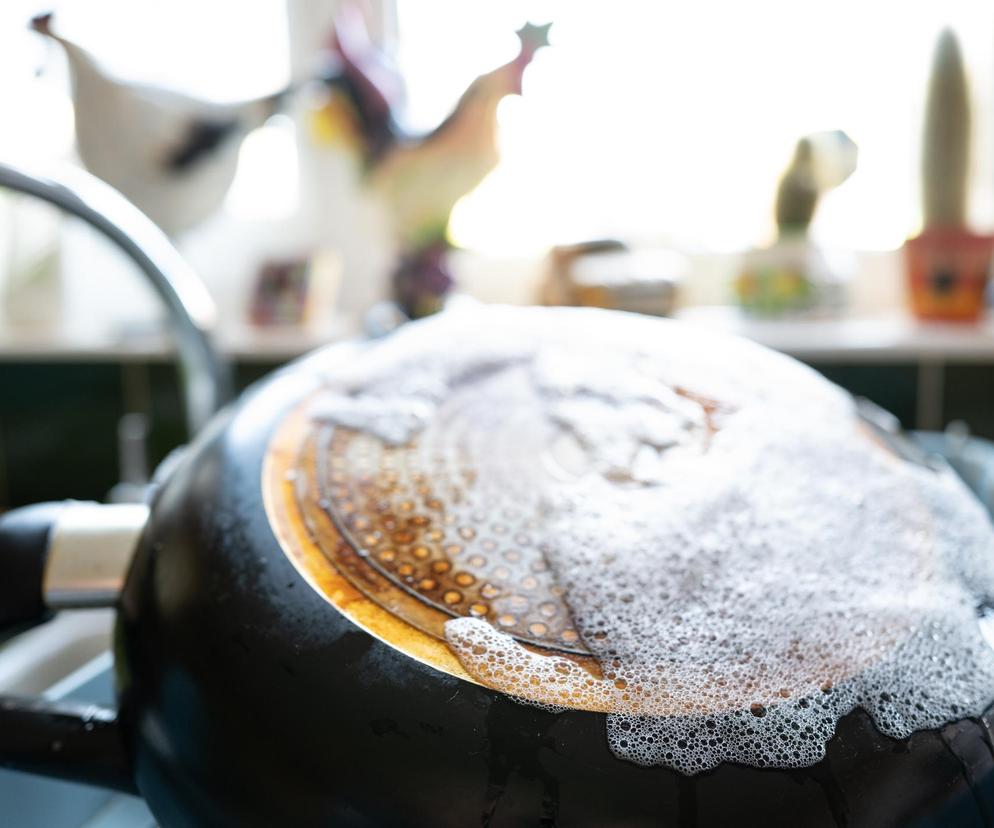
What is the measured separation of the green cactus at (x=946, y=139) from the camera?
1.11 meters

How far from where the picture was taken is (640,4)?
1438mm

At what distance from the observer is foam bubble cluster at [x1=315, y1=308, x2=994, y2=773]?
12.1 inches

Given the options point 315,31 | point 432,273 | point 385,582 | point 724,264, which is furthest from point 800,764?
point 315,31

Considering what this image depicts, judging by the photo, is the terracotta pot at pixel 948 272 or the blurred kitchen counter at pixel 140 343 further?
the blurred kitchen counter at pixel 140 343

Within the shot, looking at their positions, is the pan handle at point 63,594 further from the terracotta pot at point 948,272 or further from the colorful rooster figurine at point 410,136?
the terracotta pot at point 948,272

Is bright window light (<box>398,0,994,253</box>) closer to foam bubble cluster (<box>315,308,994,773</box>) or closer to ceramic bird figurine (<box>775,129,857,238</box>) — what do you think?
ceramic bird figurine (<box>775,129,857,238</box>)

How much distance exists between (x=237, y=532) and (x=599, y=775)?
0.17m

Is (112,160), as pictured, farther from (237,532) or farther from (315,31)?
(315,31)

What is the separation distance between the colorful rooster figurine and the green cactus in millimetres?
581

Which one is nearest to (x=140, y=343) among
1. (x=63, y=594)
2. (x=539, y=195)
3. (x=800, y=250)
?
(x=539, y=195)

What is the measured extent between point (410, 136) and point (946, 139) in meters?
0.72

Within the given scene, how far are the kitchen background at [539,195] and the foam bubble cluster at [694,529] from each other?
51cm

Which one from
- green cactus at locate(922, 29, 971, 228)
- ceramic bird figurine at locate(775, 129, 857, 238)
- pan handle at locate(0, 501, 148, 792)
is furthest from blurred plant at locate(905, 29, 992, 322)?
pan handle at locate(0, 501, 148, 792)

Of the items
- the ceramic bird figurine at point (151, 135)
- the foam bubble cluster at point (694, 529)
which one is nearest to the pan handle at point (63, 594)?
the foam bubble cluster at point (694, 529)
